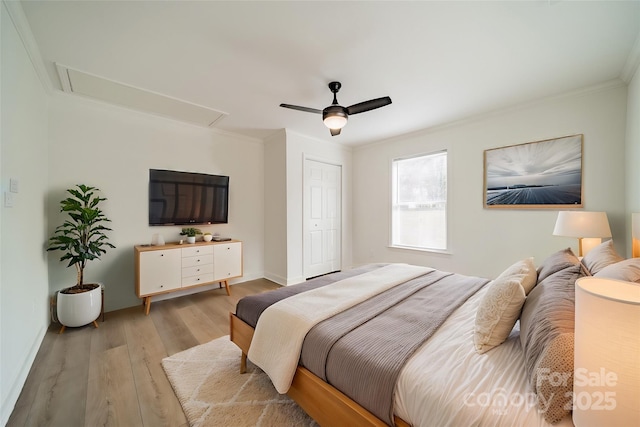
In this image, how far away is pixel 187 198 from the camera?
3627mm

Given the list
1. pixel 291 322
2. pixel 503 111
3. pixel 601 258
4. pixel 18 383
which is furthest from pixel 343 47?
pixel 18 383

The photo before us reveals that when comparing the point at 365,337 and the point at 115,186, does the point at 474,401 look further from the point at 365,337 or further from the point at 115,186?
the point at 115,186

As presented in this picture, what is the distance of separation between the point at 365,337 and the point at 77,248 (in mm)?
3024

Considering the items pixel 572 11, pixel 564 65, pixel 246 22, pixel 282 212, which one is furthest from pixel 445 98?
pixel 282 212

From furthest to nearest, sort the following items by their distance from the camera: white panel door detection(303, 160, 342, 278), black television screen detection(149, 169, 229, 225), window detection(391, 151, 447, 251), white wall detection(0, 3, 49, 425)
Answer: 1. white panel door detection(303, 160, 342, 278)
2. window detection(391, 151, 447, 251)
3. black television screen detection(149, 169, 229, 225)
4. white wall detection(0, 3, 49, 425)

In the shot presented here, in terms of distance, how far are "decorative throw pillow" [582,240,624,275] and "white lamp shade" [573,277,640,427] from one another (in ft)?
2.74

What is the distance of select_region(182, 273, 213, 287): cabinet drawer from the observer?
325cm

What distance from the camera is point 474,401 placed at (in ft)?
2.96

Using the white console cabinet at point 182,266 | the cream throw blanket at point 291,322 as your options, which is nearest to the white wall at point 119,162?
the white console cabinet at point 182,266

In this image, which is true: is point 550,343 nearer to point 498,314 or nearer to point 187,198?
point 498,314

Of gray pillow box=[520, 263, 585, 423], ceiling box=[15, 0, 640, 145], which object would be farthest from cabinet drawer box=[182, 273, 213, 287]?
gray pillow box=[520, 263, 585, 423]

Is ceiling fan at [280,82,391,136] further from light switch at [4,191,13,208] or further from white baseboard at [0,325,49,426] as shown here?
white baseboard at [0,325,49,426]

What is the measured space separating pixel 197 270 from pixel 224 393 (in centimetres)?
200

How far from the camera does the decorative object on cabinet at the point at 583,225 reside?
2.34 metres
